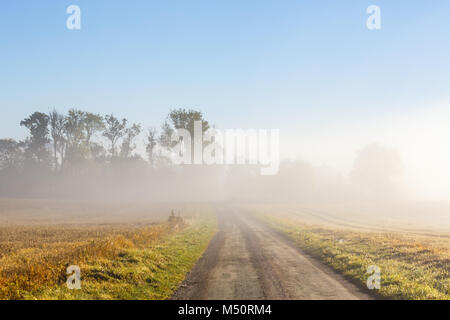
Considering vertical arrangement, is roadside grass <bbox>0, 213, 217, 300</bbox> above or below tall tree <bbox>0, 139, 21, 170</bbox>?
below

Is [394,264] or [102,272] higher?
[102,272]

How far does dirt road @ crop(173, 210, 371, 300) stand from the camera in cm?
1027

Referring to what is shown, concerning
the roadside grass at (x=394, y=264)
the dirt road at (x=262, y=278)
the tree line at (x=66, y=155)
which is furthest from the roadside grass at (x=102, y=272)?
the tree line at (x=66, y=155)

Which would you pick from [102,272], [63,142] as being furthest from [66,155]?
[102,272]

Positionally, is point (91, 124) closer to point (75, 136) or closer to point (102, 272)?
point (75, 136)

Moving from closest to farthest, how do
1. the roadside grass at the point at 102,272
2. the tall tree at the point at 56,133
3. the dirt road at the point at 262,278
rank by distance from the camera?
the roadside grass at the point at 102,272 < the dirt road at the point at 262,278 < the tall tree at the point at 56,133

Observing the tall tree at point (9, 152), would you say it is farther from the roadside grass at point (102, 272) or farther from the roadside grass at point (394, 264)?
the roadside grass at point (394, 264)

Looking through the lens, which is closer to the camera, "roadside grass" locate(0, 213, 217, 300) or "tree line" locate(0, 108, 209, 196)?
"roadside grass" locate(0, 213, 217, 300)

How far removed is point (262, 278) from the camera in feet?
40.9

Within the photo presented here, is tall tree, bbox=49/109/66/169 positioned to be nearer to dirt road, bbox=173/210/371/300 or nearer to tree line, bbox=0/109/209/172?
tree line, bbox=0/109/209/172

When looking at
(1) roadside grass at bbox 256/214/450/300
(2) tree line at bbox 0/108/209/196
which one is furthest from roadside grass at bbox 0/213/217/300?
(2) tree line at bbox 0/108/209/196

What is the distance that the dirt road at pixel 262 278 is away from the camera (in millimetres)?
10266
